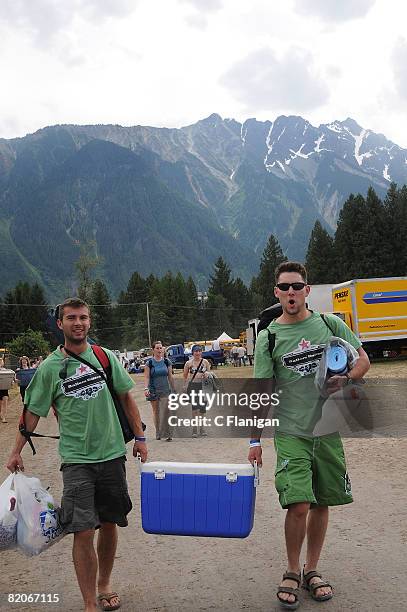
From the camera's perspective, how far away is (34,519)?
4.00 m

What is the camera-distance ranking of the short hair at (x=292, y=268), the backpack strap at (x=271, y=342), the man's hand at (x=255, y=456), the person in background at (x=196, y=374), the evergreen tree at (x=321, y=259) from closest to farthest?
1. the man's hand at (x=255, y=456)
2. the backpack strap at (x=271, y=342)
3. the short hair at (x=292, y=268)
4. the person in background at (x=196, y=374)
5. the evergreen tree at (x=321, y=259)

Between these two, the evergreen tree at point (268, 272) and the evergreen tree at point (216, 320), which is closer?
the evergreen tree at point (268, 272)

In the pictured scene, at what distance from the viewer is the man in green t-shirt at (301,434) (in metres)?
4.13

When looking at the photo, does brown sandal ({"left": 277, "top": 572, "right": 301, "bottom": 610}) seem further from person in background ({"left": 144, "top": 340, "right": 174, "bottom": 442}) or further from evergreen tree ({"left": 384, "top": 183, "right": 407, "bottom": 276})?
evergreen tree ({"left": 384, "top": 183, "right": 407, "bottom": 276})

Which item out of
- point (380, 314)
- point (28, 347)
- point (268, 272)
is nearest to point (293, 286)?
point (380, 314)

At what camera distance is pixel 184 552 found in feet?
17.3

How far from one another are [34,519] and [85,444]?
20.0 inches

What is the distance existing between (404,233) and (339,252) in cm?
856

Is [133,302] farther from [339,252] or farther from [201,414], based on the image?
[201,414]

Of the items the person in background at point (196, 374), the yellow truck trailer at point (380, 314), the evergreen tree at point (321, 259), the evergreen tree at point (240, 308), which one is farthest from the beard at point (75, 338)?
the evergreen tree at point (240, 308)

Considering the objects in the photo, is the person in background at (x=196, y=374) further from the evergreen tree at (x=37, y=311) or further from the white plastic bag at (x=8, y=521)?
the evergreen tree at (x=37, y=311)

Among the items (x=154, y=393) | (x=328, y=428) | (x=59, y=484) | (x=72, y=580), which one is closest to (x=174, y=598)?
(x=72, y=580)

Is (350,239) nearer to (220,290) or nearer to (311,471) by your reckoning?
(220,290)

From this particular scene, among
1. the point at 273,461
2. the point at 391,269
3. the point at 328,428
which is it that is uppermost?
the point at 391,269
